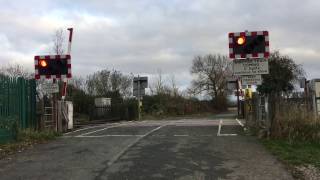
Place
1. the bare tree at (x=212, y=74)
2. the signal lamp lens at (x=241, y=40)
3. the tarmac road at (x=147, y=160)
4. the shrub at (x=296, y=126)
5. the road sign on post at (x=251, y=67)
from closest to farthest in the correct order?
the tarmac road at (x=147, y=160)
the shrub at (x=296, y=126)
the road sign on post at (x=251, y=67)
the signal lamp lens at (x=241, y=40)
the bare tree at (x=212, y=74)

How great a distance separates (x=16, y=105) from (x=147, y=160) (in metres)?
7.17

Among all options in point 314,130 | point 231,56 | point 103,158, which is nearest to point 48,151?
point 103,158

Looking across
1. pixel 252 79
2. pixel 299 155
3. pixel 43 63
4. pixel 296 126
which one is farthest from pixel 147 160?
pixel 43 63

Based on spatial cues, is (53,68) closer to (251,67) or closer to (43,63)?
(43,63)

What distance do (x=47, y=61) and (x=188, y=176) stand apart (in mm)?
10919

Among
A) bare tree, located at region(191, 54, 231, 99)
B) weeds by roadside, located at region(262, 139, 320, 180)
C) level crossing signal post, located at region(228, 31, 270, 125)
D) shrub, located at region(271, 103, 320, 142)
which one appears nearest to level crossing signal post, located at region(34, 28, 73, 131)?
level crossing signal post, located at region(228, 31, 270, 125)

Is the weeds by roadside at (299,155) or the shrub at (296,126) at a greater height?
the shrub at (296,126)

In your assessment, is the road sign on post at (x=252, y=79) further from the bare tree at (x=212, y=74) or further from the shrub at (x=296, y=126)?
the bare tree at (x=212, y=74)

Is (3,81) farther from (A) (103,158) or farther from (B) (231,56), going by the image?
(B) (231,56)

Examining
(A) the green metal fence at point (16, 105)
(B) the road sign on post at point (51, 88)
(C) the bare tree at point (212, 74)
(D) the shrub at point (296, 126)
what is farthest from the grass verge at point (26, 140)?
(C) the bare tree at point (212, 74)

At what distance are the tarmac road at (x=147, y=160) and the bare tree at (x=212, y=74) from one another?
70160 millimetres

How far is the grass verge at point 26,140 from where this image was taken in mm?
14211

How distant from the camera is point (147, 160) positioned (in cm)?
1180

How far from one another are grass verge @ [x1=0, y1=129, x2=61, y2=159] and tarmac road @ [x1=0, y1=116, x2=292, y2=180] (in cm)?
48
